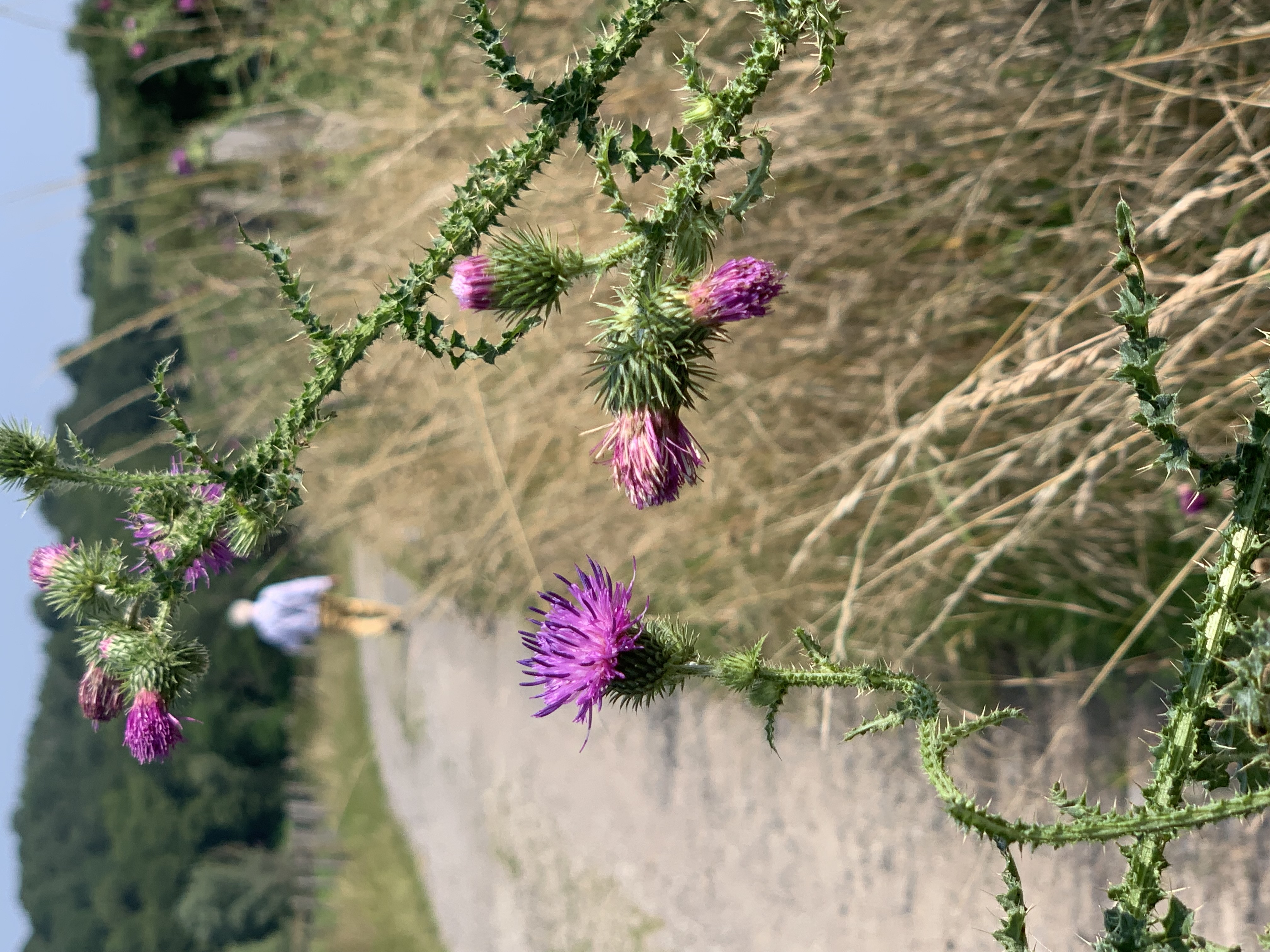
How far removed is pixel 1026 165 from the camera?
114 inches

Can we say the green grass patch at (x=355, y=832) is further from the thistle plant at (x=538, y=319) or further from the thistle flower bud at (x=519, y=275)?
the thistle flower bud at (x=519, y=275)

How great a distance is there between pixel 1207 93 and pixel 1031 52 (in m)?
0.48

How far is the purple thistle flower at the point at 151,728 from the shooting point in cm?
174

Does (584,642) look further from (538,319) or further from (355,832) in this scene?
(355,832)

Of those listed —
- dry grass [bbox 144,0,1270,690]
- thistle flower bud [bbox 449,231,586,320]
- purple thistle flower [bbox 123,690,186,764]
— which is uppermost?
dry grass [bbox 144,0,1270,690]

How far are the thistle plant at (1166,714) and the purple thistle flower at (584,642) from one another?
8.9 inches

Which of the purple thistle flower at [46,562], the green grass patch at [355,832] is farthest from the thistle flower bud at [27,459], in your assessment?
the green grass patch at [355,832]

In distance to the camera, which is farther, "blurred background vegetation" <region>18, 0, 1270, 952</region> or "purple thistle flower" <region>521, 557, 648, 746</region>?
"blurred background vegetation" <region>18, 0, 1270, 952</region>

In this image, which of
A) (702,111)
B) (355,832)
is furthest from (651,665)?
(355,832)

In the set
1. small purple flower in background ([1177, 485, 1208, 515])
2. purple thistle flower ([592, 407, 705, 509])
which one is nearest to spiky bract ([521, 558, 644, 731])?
purple thistle flower ([592, 407, 705, 509])

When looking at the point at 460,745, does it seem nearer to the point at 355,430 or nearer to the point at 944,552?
the point at 355,430

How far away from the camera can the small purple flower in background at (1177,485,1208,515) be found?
105 inches

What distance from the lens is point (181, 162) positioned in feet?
23.5

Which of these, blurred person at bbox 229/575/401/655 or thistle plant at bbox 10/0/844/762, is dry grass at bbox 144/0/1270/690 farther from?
blurred person at bbox 229/575/401/655
